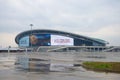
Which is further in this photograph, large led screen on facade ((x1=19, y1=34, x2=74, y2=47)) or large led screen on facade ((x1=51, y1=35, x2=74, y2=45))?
large led screen on facade ((x1=51, y1=35, x2=74, y2=45))

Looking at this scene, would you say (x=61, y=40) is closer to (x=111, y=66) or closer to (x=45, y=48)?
(x=45, y=48)

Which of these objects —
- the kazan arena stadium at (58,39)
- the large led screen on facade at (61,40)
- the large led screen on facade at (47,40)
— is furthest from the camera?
the kazan arena stadium at (58,39)

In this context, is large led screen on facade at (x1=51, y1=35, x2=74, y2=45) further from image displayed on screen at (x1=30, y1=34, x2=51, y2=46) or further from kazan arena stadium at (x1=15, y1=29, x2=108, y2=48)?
image displayed on screen at (x1=30, y1=34, x2=51, y2=46)

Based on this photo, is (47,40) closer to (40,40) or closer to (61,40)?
(40,40)

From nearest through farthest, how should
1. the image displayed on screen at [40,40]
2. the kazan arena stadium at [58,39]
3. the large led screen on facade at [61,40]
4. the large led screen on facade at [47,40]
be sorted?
the large led screen on facade at [47,40]
the large led screen on facade at [61,40]
the image displayed on screen at [40,40]
the kazan arena stadium at [58,39]

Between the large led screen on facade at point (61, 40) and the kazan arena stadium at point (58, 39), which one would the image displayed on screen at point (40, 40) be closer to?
the kazan arena stadium at point (58, 39)

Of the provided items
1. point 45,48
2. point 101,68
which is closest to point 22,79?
point 101,68

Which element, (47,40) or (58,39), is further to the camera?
(58,39)

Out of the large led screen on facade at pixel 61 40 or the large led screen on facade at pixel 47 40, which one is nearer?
the large led screen on facade at pixel 47 40

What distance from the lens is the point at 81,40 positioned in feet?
640

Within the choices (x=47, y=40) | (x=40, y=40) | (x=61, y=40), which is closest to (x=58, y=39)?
(x=61, y=40)

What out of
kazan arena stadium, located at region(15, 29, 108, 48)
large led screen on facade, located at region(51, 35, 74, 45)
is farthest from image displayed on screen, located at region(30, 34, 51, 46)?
large led screen on facade, located at region(51, 35, 74, 45)

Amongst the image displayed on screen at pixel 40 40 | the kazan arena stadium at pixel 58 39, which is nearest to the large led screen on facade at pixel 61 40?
the kazan arena stadium at pixel 58 39

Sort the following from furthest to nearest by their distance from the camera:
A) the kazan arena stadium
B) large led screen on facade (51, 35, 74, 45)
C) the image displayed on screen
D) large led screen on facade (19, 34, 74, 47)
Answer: the kazan arena stadium < the image displayed on screen < large led screen on facade (51, 35, 74, 45) < large led screen on facade (19, 34, 74, 47)
